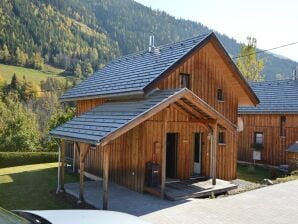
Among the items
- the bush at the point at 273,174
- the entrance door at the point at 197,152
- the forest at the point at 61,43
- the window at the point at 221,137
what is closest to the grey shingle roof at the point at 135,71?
the entrance door at the point at 197,152

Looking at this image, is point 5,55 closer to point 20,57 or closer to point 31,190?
point 20,57

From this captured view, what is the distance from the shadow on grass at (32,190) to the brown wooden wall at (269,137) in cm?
1466

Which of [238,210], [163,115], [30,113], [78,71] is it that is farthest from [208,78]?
[78,71]

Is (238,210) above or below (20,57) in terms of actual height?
below

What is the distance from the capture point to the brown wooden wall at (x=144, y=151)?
14492 mm

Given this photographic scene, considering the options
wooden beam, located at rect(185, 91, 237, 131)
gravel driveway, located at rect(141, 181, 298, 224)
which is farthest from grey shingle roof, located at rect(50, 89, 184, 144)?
gravel driveway, located at rect(141, 181, 298, 224)

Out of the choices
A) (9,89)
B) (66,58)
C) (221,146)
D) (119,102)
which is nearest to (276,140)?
(221,146)

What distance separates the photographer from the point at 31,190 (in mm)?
15234

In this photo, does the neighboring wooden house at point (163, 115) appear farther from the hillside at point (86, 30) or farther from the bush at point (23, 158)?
the hillside at point (86, 30)

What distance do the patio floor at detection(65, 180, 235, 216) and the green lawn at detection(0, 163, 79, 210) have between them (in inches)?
34.4

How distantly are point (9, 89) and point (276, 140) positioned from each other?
179ft

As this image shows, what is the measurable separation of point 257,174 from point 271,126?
16.1 feet

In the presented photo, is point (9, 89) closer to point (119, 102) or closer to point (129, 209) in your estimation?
point (119, 102)

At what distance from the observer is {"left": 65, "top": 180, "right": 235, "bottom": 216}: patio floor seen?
12.0 metres
